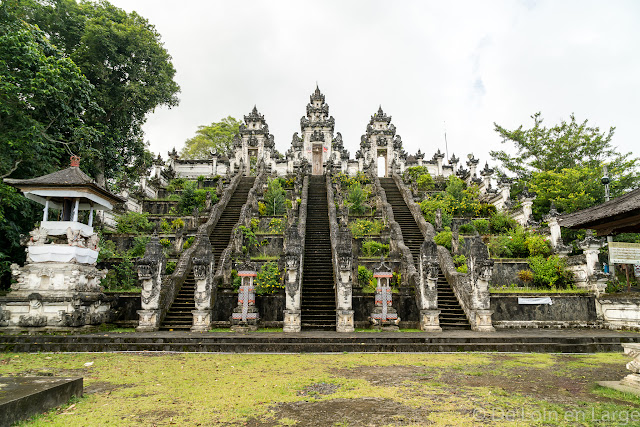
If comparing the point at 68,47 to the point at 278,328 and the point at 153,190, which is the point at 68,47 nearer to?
the point at 153,190

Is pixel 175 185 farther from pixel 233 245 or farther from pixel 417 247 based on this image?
pixel 417 247

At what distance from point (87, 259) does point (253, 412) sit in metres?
9.71

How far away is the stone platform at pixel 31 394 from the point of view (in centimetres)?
391

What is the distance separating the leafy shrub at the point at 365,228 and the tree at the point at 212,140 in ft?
100.0

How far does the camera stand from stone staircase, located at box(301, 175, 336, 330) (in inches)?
501

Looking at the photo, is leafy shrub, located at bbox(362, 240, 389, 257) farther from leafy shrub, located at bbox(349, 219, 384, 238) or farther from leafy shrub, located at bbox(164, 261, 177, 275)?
leafy shrub, located at bbox(164, 261, 177, 275)

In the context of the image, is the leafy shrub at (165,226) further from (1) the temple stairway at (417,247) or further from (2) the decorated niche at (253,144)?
(2) the decorated niche at (253,144)

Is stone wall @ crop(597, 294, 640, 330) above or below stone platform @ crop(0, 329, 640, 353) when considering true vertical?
above

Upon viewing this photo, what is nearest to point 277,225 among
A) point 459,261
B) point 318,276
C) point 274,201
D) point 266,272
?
point 274,201

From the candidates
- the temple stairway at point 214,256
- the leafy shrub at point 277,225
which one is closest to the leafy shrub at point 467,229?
the leafy shrub at point 277,225

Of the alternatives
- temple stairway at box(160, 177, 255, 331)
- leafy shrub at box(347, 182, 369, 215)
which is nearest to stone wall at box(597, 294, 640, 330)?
leafy shrub at box(347, 182, 369, 215)

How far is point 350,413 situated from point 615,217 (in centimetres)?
650

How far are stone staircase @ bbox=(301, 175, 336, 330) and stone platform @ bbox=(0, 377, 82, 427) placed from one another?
26.4ft

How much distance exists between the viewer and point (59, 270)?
1114 centimetres
